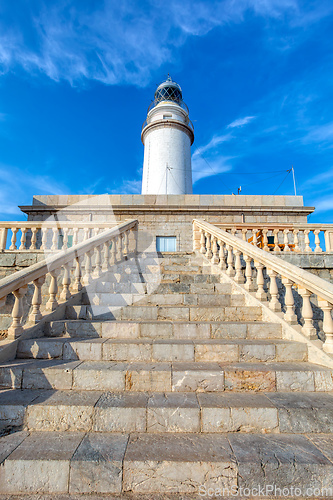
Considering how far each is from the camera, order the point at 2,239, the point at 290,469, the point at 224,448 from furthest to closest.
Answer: the point at 2,239
the point at 224,448
the point at 290,469

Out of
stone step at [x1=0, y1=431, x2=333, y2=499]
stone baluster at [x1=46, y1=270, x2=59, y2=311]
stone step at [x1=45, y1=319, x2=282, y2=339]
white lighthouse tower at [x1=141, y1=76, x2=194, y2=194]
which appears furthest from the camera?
white lighthouse tower at [x1=141, y1=76, x2=194, y2=194]

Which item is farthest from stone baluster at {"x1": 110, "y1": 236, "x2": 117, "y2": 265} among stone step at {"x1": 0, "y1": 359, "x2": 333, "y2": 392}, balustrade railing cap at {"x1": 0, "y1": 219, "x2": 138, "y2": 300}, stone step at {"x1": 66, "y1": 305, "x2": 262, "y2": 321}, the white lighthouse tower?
the white lighthouse tower

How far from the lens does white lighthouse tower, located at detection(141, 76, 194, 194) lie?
17048mm

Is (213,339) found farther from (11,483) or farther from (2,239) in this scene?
(2,239)

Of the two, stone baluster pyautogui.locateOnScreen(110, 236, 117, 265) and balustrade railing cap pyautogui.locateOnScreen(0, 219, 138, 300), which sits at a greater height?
stone baluster pyautogui.locateOnScreen(110, 236, 117, 265)

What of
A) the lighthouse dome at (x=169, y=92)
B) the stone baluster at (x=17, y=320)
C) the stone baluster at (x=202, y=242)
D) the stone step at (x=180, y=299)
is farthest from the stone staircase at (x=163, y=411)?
the lighthouse dome at (x=169, y=92)

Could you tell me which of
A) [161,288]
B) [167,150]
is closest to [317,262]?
[161,288]

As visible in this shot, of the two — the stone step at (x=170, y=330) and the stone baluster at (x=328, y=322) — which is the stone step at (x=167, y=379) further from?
the stone step at (x=170, y=330)

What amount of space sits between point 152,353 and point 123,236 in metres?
4.45

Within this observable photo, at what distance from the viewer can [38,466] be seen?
1.77 metres

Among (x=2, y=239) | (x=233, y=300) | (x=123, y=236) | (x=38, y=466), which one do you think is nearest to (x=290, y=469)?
(x=38, y=466)

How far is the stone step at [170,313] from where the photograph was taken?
3855 mm

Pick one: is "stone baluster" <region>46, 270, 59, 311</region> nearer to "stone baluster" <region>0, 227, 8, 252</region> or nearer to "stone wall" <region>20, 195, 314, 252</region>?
"stone baluster" <region>0, 227, 8, 252</region>

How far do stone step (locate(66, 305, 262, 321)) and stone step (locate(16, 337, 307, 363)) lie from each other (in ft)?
2.85
